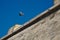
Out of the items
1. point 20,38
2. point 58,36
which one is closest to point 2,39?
point 20,38

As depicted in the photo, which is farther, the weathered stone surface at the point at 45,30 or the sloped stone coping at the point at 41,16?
the sloped stone coping at the point at 41,16

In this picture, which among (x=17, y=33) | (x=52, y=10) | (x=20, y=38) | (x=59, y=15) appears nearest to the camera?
(x=59, y=15)

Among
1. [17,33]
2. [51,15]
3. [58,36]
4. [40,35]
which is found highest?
[17,33]

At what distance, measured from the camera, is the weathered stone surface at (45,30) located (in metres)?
2.96

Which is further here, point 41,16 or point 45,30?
point 41,16

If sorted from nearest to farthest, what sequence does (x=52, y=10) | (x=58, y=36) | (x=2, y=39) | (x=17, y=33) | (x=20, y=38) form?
(x=58, y=36) → (x=52, y=10) → (x=20, y=38) → (x=17, y=33) → (x=2, y=39)

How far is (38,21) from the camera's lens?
3494 millimetres

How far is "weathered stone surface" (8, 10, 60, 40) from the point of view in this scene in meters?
2.96

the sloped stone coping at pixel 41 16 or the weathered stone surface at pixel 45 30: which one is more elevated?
the sloped stone coping at pixel 41 16

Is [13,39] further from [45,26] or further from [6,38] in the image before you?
[45,26]

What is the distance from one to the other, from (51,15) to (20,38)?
794 millimetres

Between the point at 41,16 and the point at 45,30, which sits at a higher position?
the point at 41,16

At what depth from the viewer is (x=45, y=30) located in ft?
10.3

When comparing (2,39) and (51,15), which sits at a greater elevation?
(2,39)
